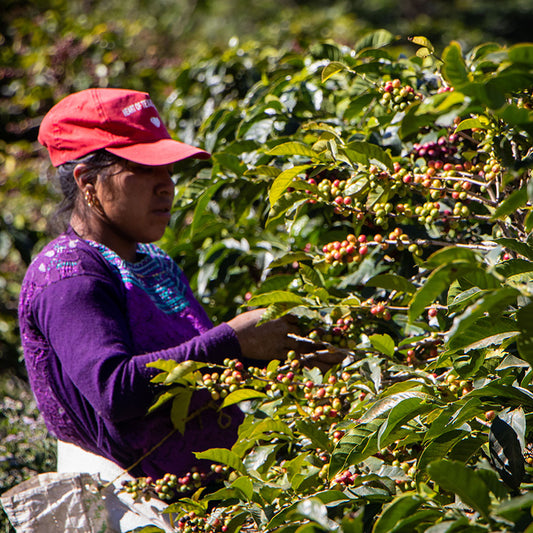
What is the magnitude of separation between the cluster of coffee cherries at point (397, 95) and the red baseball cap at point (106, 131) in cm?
64

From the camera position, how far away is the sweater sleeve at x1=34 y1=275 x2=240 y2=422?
1.69m

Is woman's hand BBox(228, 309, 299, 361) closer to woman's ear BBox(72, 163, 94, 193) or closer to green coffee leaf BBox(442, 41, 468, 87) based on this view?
woman's ear BBox(72, 163, 94, 193)

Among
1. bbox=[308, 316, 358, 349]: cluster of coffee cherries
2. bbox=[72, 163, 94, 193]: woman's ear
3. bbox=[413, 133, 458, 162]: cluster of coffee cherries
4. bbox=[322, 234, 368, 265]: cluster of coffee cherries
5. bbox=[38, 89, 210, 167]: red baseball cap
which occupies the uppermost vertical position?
bbox=[38, 89, 210, 167]: red baseball cap

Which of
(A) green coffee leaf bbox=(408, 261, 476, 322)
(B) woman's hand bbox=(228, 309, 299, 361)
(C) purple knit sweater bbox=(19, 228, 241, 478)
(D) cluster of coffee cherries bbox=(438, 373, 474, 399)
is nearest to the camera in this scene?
(A) green coffee leaf bbox=(408, 261, 476, 322)

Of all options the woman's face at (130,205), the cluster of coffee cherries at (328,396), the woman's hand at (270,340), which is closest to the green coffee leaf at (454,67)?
the cluster of coffee cherries at (328,396)

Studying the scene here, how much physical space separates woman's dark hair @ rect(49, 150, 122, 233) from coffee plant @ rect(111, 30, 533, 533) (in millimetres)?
331

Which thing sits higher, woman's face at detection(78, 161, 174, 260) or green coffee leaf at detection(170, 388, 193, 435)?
woman's face at detection(78, 161, 174, 260)

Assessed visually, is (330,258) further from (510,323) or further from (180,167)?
(180,167)

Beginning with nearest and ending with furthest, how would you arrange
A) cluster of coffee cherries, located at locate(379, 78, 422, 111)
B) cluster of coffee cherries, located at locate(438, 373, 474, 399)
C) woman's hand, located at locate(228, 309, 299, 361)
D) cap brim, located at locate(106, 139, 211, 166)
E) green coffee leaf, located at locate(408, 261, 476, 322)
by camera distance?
green coffee leaf, located at locate(408, 261, 476, 322) < cluster of coffee cherries, located at locate(438, 373, 474, 399) < cluster of coffee cherries, located at locate(379, 78, 422, 111) < woman's hand, located at locate(228, 309, 299, 361) < cap brim, located at locate(106, 139, 211, 166)

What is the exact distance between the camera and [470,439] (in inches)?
49.9

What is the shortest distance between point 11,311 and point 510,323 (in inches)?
131

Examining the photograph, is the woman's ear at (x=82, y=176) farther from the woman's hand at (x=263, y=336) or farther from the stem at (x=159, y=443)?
the stem at (x=159, y=443)

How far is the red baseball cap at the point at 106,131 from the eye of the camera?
198cm

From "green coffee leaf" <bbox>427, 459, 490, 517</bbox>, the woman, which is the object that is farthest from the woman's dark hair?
"green coffee leaf" <bbox>427, 459, 490, 517</bbox>
